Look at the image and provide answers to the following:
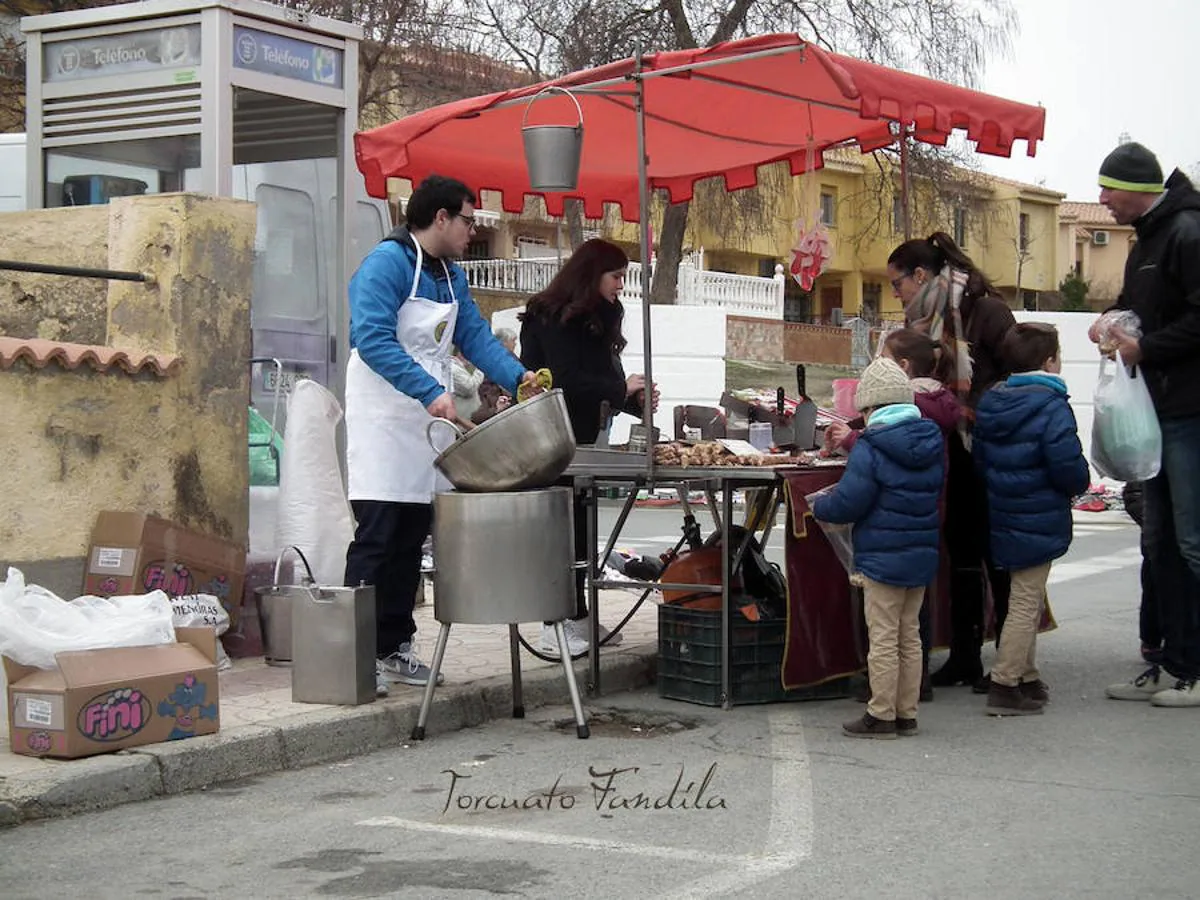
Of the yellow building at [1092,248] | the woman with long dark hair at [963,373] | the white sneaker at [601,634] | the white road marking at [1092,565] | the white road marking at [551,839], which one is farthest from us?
the yellow building at [1092,248]

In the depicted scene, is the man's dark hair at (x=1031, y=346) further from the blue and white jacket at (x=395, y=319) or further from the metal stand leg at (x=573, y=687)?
the metal stand leg at (x=573, y=687)

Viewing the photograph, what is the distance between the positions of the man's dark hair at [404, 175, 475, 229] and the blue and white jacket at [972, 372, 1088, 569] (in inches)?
93.3

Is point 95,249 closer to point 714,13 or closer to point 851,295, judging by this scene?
point 714,13

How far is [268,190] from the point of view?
9.57 m

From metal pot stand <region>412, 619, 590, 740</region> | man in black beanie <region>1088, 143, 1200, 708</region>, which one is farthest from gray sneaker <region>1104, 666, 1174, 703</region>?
metal pot stand <region>412, 619, 590, 740</region>

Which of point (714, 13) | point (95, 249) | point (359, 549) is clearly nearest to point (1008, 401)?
point (359, 549)

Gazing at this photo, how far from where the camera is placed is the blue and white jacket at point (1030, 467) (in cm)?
625

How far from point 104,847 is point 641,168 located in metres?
3.72

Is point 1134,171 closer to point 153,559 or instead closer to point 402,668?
point 402,668

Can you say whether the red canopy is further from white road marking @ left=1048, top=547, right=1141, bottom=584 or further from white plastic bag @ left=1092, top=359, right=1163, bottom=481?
white road marking @ left=1048, top=547, right=1141, bottom=584

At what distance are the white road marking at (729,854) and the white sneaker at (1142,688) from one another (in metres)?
2.09

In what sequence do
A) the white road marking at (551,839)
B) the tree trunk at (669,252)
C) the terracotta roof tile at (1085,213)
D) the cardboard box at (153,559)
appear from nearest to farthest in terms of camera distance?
1. the white road marking at (551,839)
2. the cardboard box at (153,559)
3. the tree trunk at (669,252)
4. the terracotta roof tile at (1085,213)

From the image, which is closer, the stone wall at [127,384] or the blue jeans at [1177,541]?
the blue jeans at [1177,541]

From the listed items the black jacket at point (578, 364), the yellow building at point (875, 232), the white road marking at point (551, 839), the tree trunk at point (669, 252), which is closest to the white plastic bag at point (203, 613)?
the black jacket at point (578, 364)
